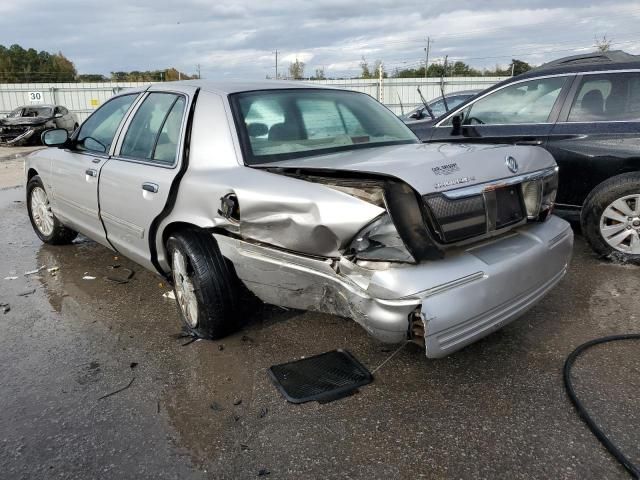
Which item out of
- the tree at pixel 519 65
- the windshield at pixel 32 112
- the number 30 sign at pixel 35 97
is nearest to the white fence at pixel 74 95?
the number 30 sign at pixel 35 97

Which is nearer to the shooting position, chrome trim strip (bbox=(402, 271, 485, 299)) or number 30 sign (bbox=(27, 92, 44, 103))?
chrome trim strip (bbox=(402, 271, 485, 299))

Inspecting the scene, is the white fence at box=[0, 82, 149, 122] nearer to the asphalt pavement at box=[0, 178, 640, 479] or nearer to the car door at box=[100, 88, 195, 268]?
the car door at box=[100, 88, 195, 268]

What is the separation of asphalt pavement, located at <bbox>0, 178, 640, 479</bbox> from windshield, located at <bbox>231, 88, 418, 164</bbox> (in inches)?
47.6

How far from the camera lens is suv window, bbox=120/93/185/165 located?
348 cm

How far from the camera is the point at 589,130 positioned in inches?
187

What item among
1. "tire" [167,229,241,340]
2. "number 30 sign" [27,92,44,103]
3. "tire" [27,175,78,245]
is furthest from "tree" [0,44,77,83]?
"tire" [167,229,241,340]

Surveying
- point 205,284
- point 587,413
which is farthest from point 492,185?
point 205,284

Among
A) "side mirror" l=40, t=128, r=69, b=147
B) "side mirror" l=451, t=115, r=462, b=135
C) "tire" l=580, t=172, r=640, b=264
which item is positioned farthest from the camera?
"side mirror" l=451, t=115, r=462, b=135

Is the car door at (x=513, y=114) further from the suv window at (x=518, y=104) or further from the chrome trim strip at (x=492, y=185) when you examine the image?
the chrome trim strip at (x=492, y=185)

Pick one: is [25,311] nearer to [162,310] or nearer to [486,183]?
[162,310]

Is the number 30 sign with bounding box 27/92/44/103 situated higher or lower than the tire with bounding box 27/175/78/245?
higher

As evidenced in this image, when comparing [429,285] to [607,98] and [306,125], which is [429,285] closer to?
[306,125]

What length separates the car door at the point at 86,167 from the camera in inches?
167

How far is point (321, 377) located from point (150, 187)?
1669 mm
